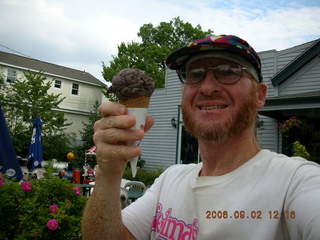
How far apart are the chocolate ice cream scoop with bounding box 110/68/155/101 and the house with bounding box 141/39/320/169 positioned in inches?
338

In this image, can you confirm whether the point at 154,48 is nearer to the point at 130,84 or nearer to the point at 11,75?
the point at 11,75

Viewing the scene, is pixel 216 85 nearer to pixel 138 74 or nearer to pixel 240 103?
pixel 240 103

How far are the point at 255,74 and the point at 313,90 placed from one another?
9.95 meters

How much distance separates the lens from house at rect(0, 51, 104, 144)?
31.7m

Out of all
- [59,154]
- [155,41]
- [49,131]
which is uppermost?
[155,41]

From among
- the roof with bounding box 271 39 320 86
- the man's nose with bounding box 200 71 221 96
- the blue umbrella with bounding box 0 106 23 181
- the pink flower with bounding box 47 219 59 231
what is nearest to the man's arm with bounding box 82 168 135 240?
the man's nose with bounding box 200 71 221 96

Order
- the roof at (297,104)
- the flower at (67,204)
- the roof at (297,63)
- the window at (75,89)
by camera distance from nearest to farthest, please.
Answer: the flower at (67,204) → the roof at (297,104) → the roof at (297,63) → the window at (75,89)

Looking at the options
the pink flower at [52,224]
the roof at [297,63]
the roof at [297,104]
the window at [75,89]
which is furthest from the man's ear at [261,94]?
the window at [75,89]

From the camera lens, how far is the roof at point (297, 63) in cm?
1040

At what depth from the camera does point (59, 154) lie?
83.6 ft

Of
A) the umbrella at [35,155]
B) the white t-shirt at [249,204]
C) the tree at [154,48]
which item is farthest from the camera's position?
the tree at [154,48]

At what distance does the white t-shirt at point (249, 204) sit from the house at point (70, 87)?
98.1 feet

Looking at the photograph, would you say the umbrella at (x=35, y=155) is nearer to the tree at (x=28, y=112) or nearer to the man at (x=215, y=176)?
the man at (x=215, y=176)

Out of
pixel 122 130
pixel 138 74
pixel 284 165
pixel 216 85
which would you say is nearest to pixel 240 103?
pixel 216 85
